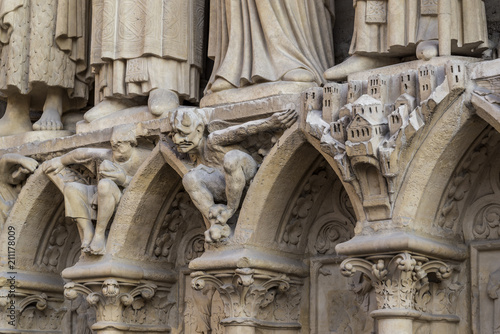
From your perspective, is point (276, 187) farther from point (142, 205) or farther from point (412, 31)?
point (412, 31)

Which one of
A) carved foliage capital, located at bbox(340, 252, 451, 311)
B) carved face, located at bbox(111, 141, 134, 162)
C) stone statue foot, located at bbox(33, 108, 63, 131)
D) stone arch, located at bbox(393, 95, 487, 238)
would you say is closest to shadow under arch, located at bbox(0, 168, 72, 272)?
stone statue foot, located at bbox(33, 108, 63, 131)


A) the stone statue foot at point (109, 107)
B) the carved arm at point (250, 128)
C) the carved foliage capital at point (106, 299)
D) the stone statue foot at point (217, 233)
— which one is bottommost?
the carved foliage capital at point (106, 299)

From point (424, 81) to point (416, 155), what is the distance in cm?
41

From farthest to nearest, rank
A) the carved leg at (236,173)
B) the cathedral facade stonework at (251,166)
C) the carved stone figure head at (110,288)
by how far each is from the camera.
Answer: the carved stone figure head at (110,288) → the carved leg at (236,173) → the cathedral facade stonework at (251,166)

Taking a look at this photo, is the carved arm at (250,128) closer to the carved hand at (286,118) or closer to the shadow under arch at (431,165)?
the carved hand at (286,118)

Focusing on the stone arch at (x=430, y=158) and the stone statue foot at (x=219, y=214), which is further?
the stone statue foot at (x=219, y=214)

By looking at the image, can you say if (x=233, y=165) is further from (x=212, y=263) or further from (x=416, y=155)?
(x=416, y=155)

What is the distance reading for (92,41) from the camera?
7.95 m

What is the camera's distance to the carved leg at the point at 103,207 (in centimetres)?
737

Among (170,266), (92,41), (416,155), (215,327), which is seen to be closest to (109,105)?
(92,41)

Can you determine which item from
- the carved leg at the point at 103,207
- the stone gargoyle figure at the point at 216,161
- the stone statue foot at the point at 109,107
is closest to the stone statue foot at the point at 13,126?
the stone statue foot at the point at 109,107

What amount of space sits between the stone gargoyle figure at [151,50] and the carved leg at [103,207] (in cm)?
63

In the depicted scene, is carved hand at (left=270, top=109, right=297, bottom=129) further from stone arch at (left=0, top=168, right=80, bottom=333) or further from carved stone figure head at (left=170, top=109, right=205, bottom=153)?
stone arch at (left=0, top=168, right=80, bottom=333)

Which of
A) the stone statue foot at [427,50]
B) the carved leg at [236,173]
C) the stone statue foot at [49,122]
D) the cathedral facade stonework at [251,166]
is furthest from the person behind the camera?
the stone statue foot at [49,122]
